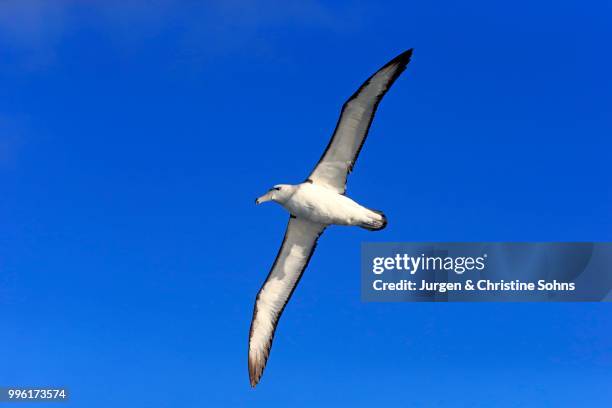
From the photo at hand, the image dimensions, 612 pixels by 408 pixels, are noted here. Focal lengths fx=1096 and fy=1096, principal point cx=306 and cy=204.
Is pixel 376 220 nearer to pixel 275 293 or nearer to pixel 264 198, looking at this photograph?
pixel 264 198

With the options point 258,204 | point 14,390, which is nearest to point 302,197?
point 258,204

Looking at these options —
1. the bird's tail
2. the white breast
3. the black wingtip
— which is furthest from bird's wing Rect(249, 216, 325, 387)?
the black wingtip

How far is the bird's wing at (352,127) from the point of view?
26.5 metres

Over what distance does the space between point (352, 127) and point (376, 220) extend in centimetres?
244

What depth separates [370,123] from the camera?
27047 millimetres

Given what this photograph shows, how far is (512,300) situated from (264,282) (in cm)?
730

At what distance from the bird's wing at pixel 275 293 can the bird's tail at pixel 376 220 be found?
2.17 m

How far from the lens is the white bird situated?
87.7ft

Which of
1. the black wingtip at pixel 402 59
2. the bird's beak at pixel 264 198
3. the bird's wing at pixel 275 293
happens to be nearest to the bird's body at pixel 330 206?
the bird's beak at pixel 264 198

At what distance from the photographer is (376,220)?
90.5ft

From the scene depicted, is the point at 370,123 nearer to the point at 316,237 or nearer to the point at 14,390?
the point at 316,237

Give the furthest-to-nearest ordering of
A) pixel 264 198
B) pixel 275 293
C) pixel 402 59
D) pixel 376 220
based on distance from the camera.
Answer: pixel 275 293
pixel 264 198
pixel 376 220
pixel 402 59

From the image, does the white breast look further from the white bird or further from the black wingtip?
the black wingtip

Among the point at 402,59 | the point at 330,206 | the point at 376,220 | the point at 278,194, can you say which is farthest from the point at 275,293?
the point at 402,59
